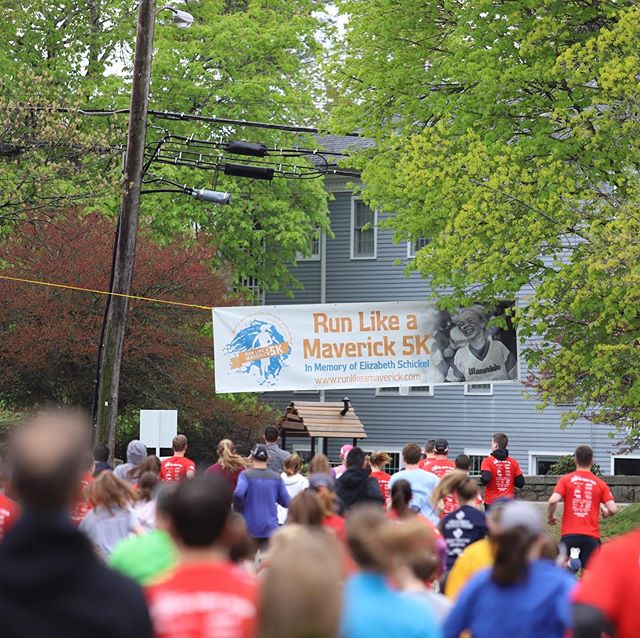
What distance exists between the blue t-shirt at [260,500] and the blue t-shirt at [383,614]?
8.84m

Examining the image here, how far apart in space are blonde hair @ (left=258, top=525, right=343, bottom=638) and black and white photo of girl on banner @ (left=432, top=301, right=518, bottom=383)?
65.7ft

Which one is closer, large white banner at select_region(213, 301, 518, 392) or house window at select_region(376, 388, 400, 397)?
large white banner at select_region(213, 301, 518, 392)

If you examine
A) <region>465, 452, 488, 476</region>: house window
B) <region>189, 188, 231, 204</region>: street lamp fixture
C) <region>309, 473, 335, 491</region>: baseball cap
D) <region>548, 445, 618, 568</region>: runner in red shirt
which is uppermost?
<region>189, 188, 231, 204</region>: street lamp fixture

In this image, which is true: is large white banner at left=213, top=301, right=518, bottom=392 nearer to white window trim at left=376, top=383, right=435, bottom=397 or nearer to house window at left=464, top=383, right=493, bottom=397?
house window at left=464, top=383, right=493, bottom=397

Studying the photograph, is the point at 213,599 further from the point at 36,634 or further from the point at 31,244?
the point at 31,244

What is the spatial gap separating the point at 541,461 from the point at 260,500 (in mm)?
25706

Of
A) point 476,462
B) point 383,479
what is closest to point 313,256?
point 476,462

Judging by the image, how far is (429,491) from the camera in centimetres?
1279

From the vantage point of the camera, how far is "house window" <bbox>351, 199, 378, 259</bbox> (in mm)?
40875

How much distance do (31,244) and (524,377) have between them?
45.7ft

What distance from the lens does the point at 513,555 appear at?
18.4 ft

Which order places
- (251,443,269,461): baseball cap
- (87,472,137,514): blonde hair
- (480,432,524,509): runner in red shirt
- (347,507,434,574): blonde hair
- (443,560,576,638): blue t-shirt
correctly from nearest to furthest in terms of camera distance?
(347,507,434,574): blonde hair < (443,560,576,638): blue t-shirt < (87,472,137,514): blonde hair < (251,443,269,461): baseball cap < (480,432,524,509): runner in red shirt

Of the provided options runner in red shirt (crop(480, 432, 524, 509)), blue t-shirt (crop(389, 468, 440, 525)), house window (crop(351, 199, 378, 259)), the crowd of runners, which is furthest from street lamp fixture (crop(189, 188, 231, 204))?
house window (crop(351, 199, 378, 259))

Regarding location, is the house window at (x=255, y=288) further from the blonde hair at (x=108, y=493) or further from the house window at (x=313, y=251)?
the blonde hair at (x=108, y=493)
